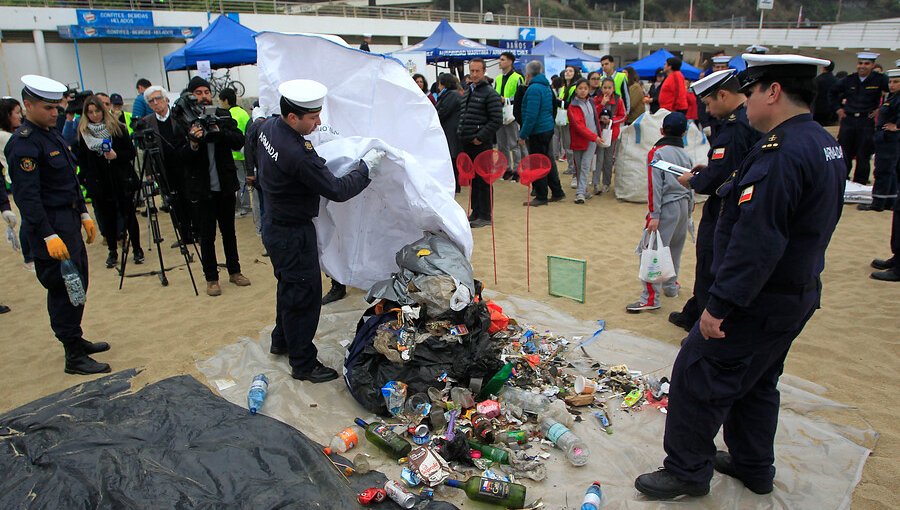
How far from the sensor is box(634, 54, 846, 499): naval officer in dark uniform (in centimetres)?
230

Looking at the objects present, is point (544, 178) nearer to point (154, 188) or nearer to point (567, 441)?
point (154, 188)

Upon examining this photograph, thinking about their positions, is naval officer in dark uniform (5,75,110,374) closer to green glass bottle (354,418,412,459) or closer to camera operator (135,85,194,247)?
camera operator (135,85,194,247)

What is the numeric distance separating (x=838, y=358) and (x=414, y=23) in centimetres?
3471

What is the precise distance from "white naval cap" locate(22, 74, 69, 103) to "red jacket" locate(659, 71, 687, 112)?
8.34 meters

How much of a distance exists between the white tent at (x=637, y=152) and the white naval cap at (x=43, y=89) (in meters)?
7.30

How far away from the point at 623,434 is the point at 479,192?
5071 mm

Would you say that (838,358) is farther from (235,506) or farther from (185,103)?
(185,103)

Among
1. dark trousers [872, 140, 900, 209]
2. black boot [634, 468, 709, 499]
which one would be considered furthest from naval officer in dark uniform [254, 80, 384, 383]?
dark trousers [872, 140, 900, 209]

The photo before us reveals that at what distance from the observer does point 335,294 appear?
18.2 ft

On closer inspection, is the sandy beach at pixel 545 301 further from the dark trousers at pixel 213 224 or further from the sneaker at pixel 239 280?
the dark trousers at pixel 213 224

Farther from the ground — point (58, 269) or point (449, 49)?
point (449, 49)

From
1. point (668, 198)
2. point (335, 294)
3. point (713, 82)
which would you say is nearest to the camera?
point (713, 82)

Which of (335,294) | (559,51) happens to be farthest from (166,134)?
(559,51)

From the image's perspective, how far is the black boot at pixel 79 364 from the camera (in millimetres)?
4195
